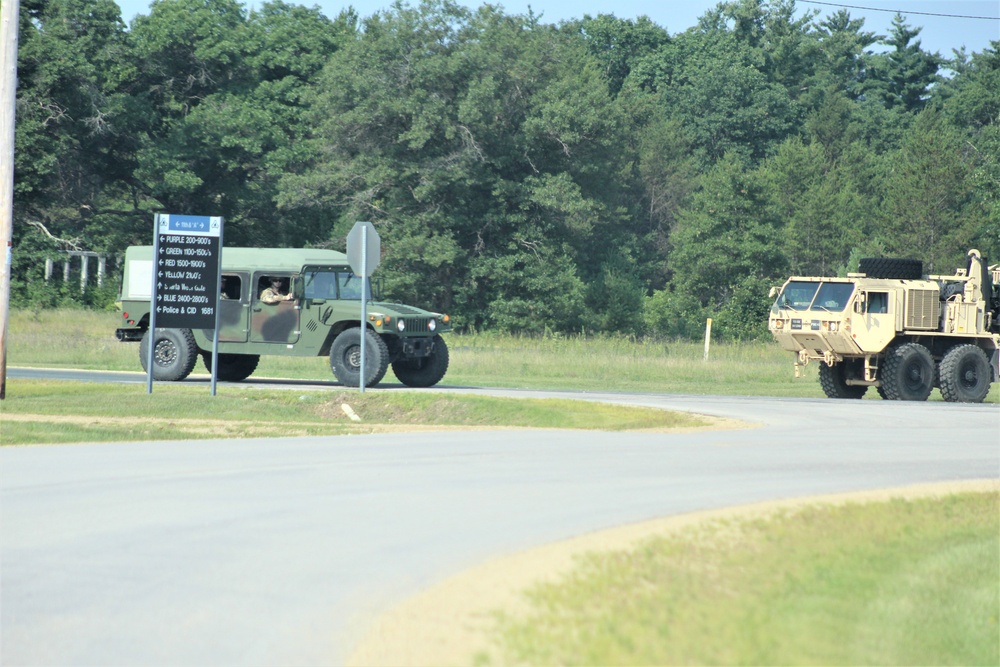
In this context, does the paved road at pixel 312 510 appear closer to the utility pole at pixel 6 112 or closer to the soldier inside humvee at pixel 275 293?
the utility pole at pixel 6 112

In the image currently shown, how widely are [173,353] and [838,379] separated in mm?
13777

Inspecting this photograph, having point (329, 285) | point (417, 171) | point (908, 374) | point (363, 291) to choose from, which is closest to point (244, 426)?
point (363, 291)

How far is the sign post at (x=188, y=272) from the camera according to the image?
22656 mm

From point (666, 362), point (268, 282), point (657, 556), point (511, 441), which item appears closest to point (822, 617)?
point (657, 556)

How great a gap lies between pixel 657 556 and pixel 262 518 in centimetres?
308

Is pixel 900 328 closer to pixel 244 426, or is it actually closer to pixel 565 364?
pixel 565 364

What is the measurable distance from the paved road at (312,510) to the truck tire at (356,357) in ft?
24.6

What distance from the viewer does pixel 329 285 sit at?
82.5 ft

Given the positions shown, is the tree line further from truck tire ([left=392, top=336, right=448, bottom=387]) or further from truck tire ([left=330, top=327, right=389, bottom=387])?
truck tire ([left=330, top=327, right=389, bottom=387])

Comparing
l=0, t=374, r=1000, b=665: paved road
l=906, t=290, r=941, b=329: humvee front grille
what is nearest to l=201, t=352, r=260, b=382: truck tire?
l=0, t=374, r=1000, b=665: paved road

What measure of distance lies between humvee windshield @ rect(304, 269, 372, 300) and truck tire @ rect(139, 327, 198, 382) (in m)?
2.65

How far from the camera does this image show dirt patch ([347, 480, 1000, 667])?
6.15 meters

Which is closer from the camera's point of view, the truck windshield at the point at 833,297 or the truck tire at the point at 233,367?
the truck windshield at the point at 833,297

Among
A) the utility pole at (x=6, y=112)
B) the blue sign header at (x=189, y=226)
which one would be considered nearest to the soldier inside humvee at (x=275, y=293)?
the blue sign header at (x=189, y=226)
